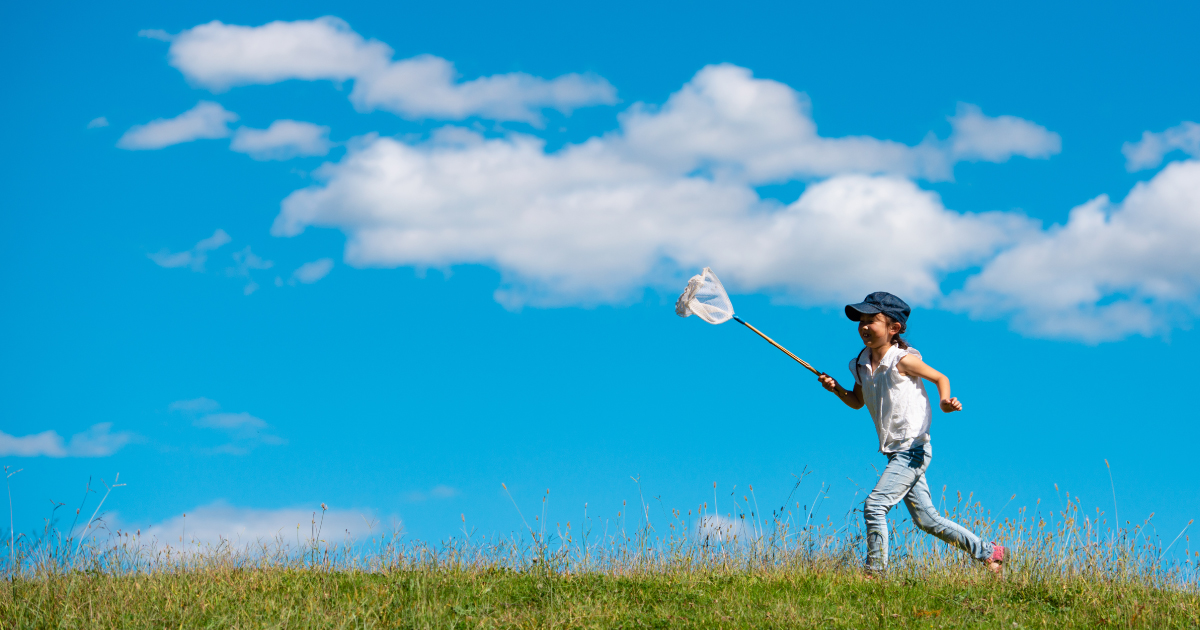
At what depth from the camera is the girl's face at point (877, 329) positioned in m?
7.83

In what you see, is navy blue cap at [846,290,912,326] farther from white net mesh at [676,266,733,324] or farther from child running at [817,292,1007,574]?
white net mesh at [676,266,733,324]

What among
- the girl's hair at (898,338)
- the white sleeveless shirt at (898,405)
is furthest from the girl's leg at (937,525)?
the girl's hair at (898,338)

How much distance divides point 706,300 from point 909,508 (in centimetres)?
264

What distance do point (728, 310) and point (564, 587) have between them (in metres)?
3.23

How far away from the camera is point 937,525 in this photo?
7789 millimetres

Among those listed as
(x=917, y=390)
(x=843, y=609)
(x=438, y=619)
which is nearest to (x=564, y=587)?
(x=438, y=619)

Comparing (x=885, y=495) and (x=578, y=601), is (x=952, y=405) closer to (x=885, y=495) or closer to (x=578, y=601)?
(x=885, y=495)

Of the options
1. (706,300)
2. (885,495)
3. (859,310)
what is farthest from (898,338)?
(706,300)

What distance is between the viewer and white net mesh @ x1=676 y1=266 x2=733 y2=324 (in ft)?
28.9

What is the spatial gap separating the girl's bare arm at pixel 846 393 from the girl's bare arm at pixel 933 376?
0.62m

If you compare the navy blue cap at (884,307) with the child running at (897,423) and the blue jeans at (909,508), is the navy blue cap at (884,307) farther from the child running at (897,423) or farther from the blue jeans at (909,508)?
the blue jeans at (909,508)

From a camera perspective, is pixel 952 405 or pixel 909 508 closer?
pixel 952 405

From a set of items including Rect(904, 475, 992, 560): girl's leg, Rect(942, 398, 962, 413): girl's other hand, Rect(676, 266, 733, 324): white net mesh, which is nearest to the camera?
Rect(942, 398, 962, 413): girl's other hand

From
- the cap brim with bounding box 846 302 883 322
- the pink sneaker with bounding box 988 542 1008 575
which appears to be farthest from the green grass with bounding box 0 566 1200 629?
the cap brim with bounding box 846 302 883 322
